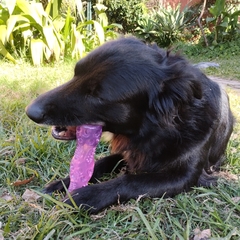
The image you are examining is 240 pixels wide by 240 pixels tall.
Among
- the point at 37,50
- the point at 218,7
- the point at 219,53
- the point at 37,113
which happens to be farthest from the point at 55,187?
the point at 218,7

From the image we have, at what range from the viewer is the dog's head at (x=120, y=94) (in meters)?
1.66

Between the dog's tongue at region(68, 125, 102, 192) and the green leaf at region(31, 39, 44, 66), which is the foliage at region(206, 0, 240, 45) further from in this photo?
the dog's tongue at region(68, 125, 102, 192)

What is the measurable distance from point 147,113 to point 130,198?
20.3 inches

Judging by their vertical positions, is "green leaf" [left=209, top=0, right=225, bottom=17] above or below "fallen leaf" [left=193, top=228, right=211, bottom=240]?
below

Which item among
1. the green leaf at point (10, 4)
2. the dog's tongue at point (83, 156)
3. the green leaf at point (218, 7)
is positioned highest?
the green leaf at point (10, 4)

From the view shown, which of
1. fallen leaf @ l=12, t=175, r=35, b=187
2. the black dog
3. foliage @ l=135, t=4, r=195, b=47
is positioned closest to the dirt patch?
the black dog

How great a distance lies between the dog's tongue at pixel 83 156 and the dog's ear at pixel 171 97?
0.35 m

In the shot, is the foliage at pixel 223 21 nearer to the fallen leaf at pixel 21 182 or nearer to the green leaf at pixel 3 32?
the green leaf at pixel 3 32

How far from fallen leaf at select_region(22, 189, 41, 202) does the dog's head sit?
1.57ft

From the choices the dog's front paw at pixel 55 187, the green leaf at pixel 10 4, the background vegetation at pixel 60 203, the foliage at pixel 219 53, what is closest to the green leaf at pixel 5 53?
the green leaf at pixel 10 4

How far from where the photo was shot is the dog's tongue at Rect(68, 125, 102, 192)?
179 centimetres

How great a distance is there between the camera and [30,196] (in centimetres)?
183

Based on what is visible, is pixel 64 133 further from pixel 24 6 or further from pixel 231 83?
pixel 231 83

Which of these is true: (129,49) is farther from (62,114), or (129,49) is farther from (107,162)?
(107,162)
